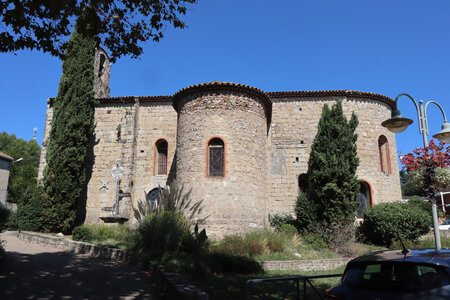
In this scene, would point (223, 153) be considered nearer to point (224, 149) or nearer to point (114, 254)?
point (224, 149)

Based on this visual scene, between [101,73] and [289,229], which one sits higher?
[101,73]

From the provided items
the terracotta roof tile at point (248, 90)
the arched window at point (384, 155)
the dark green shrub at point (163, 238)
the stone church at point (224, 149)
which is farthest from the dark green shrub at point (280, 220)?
the dark green shrub at point (163, 238)

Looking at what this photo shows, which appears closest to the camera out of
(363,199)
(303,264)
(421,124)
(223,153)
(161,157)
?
(421,124)

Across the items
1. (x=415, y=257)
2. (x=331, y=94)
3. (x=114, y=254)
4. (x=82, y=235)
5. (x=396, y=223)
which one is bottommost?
(x=114, y=254)

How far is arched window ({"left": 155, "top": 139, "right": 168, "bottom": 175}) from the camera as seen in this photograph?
17125mm

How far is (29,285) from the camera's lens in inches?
235

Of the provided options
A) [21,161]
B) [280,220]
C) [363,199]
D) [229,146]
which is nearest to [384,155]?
[363,199]

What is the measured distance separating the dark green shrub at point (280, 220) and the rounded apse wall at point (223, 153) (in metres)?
1.63

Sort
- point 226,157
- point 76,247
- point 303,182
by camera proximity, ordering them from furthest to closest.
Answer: point 303,182, point 226,157, point 76,247

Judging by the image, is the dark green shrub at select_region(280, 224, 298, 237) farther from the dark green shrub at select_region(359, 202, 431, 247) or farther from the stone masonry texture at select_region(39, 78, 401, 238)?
the dark green shrub at select_region(359, 202, 431, 247)

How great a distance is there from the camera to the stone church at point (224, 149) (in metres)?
13.0

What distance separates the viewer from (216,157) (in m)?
13.3

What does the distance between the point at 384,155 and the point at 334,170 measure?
4785 millimetres

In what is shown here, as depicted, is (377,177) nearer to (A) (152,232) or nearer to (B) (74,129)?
(A) (152,232)
